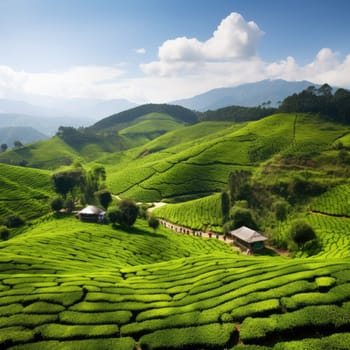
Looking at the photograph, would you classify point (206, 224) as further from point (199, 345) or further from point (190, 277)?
point (199, 345)

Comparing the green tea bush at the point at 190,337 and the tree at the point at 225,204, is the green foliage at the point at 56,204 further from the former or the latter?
the green tea bush at the point at 190,337

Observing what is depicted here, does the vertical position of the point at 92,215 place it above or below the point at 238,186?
below

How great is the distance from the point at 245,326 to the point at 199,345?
387 centimetres

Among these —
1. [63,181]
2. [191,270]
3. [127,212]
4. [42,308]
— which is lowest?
[191,270]

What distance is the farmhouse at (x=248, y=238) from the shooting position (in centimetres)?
6644

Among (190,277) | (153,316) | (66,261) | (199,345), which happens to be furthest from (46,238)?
(199,345)

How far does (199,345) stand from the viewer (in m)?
22.5

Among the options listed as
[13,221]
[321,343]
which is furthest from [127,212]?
[321,343]

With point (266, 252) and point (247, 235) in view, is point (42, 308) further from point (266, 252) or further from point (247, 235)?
point (247, 235)

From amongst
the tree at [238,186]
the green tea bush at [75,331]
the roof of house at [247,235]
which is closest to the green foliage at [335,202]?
the tree at [238,186]

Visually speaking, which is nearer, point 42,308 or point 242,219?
point 42,308

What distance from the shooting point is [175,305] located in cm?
2889

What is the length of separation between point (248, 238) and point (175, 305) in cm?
4134

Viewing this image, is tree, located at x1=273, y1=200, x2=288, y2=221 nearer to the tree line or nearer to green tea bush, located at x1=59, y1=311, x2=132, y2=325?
green tea bush, located at x1=59, y1=311, x2=132, y2=325
